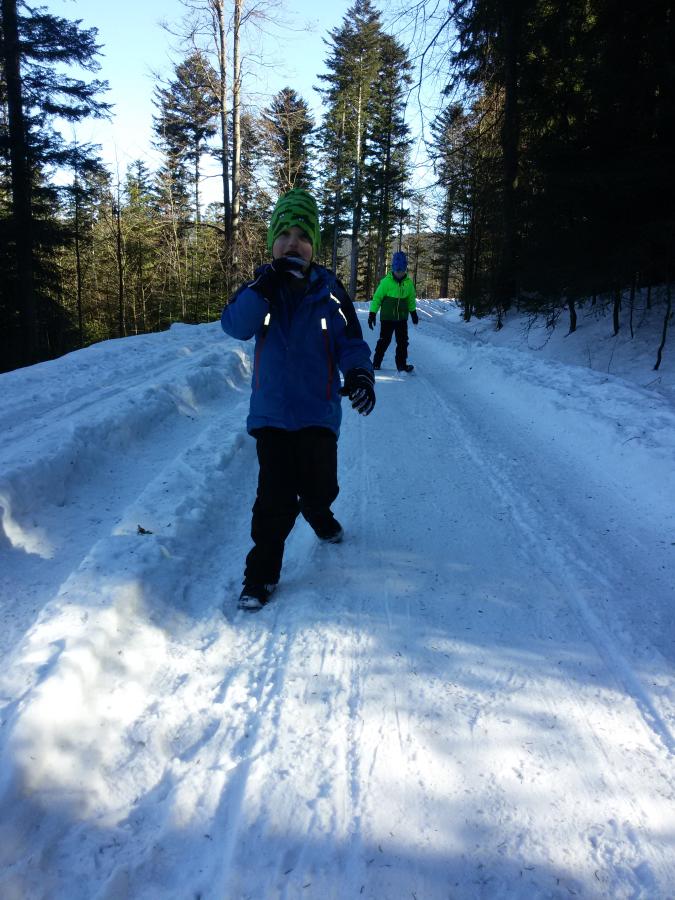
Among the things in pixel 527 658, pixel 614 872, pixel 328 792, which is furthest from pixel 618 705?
pixel 328 792

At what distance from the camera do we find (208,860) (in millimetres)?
1458

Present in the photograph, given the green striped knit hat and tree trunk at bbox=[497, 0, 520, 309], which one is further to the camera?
tree trunk at bbox=[497, 0, 520, 309]

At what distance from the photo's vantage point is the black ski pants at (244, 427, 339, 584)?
2736mm

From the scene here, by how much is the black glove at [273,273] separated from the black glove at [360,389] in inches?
24.2

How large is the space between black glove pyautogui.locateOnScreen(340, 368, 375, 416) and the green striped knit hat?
766mm

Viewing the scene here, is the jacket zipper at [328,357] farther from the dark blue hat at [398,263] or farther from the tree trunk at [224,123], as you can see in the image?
the tree trunk at [224,123]

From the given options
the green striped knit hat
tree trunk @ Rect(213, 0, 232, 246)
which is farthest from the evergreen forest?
the green striped knit hat

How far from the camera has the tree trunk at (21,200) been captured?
1575cm

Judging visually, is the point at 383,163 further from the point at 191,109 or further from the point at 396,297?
the point at 396,297

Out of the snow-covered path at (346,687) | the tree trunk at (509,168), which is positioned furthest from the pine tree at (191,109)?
the snow-covered path at (346,687)

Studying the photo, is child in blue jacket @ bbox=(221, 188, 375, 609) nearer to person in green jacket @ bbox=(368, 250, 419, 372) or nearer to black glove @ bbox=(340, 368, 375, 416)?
black glove @ bbox=(340, 368, 375, 416)

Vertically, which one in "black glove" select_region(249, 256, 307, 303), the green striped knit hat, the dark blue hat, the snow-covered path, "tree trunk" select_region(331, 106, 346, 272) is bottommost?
the snow-covered path

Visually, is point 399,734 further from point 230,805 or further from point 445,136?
point 445,136

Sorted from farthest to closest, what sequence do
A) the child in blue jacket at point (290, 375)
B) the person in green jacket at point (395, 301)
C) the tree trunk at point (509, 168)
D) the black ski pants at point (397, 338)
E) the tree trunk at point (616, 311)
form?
the tree trunk at point (509, 168) → the black ski pants at point (397, 338) → the person in green jacket at point (395, 301) → the tree trunk at point (616, 311) → the child in blue jacket at point (290, 375)
